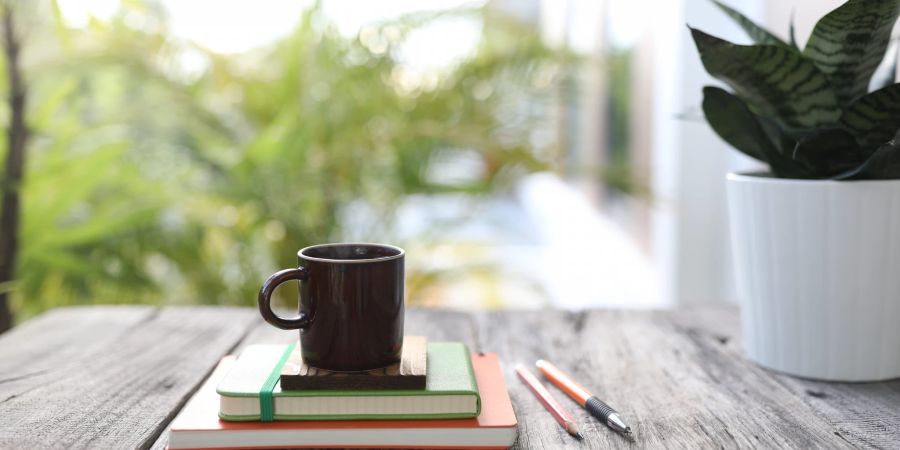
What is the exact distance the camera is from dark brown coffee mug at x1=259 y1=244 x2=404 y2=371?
424mm

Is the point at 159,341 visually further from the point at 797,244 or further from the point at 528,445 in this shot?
the point at 797,244

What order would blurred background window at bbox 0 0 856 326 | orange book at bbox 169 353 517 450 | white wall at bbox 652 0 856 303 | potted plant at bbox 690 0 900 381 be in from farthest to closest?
blurred background window at bbox 0 0 856 326, white wall at bbox 652 0 856 303, potted plant at bbox 690 0 900 381, orange book at bbox 169 353 517 450

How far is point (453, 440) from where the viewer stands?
0.40 m

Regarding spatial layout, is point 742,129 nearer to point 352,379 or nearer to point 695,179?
point 352,379

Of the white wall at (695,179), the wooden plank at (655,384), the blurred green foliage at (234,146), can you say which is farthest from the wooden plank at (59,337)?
the white wall at (695,179)

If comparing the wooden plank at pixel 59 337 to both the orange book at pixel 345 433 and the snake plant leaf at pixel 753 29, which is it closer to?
the orange book at pixel 345 433

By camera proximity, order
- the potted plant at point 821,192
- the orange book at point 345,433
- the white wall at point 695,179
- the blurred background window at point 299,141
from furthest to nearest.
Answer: the blurred background window at point 299,141 → the white wall at point 695,179 → the potted plant at point 821,192 → the orange book at point 345,433

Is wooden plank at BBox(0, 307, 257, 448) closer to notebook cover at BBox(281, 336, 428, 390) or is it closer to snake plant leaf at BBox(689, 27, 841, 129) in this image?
notebook cover at BBox(281, 336, 428, 390)

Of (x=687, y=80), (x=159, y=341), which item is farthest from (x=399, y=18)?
(x=159, y=341)

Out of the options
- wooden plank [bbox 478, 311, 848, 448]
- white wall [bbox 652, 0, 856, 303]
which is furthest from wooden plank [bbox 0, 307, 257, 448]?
white wall [bbox 652, 0, 856, 303]

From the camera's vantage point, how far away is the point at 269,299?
416 mm

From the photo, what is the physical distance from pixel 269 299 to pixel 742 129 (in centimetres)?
37

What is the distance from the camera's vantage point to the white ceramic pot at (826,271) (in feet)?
1.65

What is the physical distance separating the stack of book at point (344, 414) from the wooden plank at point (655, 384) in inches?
1.7
